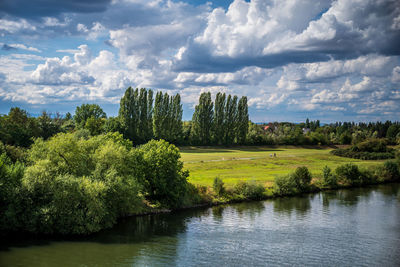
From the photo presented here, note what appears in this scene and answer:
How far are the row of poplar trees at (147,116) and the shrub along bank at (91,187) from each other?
169 feet

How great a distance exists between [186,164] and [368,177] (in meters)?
38.6

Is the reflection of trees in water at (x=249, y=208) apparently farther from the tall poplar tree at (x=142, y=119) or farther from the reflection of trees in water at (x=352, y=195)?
the tall poplar tree at (x=142, y=119)

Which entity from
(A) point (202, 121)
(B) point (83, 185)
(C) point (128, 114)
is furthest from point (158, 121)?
(B) point (83, 185)

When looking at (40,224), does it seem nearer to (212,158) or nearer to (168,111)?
(212,158)

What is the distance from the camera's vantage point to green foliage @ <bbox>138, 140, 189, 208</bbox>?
45469 millimetres

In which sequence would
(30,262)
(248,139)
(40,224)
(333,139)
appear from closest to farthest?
(30,262), (40,224), (248,139), (333,139)

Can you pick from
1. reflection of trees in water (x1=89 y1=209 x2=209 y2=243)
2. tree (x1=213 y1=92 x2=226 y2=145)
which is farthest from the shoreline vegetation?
tree (x1=213 y1=92 x2=226 y2=145)

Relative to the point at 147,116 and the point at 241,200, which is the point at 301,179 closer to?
the point at 241,200

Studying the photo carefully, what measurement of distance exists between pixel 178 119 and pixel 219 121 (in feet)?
49.2

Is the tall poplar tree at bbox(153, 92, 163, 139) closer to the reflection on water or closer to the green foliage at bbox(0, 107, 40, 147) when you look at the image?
the green foliage at bbox(0, 107, 40, 147)

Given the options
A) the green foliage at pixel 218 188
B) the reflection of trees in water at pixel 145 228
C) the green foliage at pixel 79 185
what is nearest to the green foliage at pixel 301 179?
the green foliage at pixel 218 188

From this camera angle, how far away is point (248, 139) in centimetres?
12144

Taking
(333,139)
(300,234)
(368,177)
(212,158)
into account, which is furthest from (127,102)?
(333,139)

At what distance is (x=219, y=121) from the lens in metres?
116
